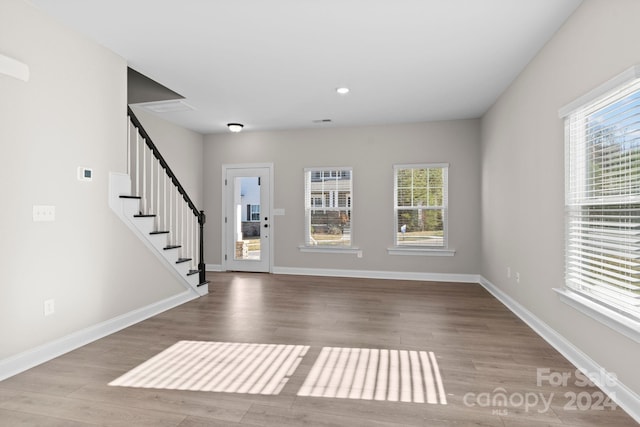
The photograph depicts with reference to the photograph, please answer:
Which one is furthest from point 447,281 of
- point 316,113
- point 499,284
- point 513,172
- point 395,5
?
point 395,5

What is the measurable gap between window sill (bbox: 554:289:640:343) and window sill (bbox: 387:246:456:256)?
9.67ft

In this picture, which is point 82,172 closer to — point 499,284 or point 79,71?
point 79,71

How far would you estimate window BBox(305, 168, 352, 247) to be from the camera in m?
6.37

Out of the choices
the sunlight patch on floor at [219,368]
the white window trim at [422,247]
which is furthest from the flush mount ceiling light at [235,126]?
the sunlight patch on floor at [219,368]

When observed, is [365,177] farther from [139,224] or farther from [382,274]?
[139,224]

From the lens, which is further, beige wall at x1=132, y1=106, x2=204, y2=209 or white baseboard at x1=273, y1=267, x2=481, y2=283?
white baseboard at x1=273, y1=267, x2=481, y2=283

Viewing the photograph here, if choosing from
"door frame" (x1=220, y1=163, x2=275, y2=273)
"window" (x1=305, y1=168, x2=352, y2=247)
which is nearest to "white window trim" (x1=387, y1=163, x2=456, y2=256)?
"window" (x1=305, y1=168, x2=352, y2=247)

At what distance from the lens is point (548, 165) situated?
3.20 metres

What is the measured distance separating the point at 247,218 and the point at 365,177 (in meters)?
2.49

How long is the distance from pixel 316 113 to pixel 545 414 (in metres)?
4.67

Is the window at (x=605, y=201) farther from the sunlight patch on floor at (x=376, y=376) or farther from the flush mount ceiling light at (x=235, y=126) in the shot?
the flush mount ceiling light at (x=235, y=126)

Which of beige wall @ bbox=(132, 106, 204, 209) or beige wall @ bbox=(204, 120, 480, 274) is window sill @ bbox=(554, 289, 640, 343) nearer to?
beige wall @ bbox=(204, 120, 480, 274)

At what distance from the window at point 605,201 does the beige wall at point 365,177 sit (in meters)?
3.04

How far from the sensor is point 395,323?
12.2ft
